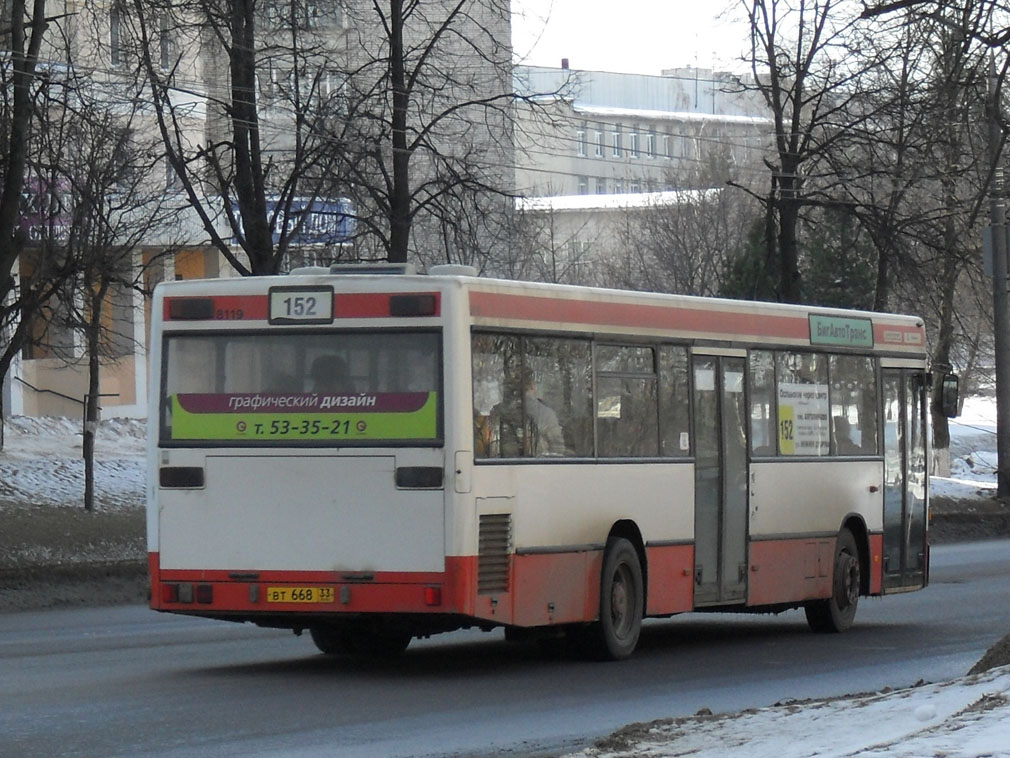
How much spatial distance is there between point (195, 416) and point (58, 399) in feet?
106

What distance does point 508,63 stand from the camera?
2694cm

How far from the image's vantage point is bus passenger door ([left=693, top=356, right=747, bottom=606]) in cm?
1436

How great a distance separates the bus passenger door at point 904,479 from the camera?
1720cm

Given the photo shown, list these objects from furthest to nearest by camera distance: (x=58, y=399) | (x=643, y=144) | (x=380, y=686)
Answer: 1. (x=643, y=144)
2. (x=58, y=399)
3. (x=380, y=686)

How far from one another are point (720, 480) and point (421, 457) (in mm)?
3480

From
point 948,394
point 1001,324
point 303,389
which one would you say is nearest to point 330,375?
point 303,389

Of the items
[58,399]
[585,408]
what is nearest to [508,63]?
[585,408]

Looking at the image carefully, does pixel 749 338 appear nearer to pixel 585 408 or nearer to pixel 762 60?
pixel 585 408

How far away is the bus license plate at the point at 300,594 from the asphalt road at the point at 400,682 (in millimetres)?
503

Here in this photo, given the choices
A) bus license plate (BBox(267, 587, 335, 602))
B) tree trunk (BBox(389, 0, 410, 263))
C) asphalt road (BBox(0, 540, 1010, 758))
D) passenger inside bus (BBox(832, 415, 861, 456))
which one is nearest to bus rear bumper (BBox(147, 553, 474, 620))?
bus license plate (BBox(267, 587, 335, 602))

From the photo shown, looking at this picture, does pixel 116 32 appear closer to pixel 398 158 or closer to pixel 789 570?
pixel 398 158

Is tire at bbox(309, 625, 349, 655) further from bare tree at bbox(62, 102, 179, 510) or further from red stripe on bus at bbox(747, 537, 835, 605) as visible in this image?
bare tree at bbox(62, 102, 179, 510)

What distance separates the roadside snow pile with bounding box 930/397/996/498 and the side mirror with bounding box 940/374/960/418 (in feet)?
26.6

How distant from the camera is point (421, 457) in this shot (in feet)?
39.0
